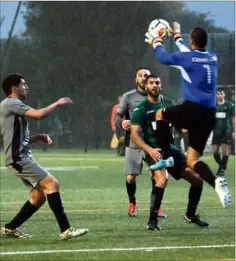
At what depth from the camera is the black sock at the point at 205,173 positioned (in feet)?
35.2

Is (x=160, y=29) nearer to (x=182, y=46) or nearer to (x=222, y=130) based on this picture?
(x=182, y=46)

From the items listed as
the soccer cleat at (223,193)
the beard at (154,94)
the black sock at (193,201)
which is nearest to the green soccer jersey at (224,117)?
the beard at (154,94)

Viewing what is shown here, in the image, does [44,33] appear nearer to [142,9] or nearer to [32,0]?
[32,0]

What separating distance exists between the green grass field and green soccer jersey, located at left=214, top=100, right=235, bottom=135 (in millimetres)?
4957

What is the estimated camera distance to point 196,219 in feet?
39.5

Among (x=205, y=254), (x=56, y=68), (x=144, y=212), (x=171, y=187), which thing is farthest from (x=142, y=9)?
(x=205, y=254)

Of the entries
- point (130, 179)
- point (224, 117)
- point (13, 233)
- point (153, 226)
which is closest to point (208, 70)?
point (153, 226)

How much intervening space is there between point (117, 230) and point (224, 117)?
45.8 feet

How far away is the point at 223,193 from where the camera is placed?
10.4 m

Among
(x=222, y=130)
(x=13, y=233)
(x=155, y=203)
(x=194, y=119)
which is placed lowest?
(x=222, y=130)

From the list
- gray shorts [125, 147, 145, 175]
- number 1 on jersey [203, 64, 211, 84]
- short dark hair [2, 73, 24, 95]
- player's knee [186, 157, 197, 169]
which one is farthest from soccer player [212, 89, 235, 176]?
short dark hair [2, 73, 24, 95]

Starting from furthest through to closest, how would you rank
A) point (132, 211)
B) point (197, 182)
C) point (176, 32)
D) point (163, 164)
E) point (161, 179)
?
point (132, 211)
point (197, 182)
point (161, 179)
point (163, 164)
point (176, 32)

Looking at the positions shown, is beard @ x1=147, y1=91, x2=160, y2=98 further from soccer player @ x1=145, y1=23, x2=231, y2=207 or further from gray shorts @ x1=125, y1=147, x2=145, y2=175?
gray shorts @ x1=125, y1=147, x2=145, y2=175

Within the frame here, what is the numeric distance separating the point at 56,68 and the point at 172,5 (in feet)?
28.2
